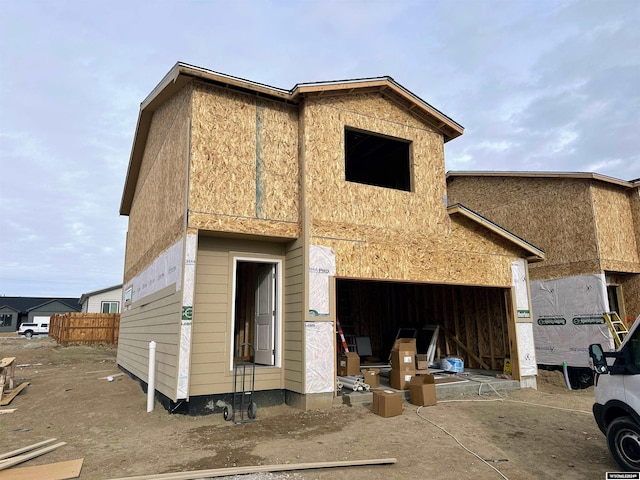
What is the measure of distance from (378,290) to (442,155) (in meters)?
5.94

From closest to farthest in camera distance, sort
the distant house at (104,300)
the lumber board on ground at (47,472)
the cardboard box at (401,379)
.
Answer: the lumber board on ground at (47,472) → the cardboard box at (401,379) → the distant house at (104,300)

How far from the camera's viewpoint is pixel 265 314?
384 inches

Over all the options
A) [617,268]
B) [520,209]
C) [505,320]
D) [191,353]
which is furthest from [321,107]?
[617,268]

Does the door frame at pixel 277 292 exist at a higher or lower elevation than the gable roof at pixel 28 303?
lower

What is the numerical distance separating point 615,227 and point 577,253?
1669 mm

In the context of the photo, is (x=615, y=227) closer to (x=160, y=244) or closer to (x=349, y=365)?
(x=349, y=365)

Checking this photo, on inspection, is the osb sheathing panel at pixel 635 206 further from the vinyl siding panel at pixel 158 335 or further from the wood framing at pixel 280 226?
the vinyl siding panel at pixel 158 335

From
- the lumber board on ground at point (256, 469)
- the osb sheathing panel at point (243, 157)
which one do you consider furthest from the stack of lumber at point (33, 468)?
the osb sheathing panel at point (243, 157)

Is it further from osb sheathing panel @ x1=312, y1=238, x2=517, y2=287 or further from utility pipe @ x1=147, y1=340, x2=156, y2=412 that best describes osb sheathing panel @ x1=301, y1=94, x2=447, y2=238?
utility pipe @ x1=147, y1=340, x2=156, y2=412

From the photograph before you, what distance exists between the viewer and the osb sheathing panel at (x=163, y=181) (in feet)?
29.6

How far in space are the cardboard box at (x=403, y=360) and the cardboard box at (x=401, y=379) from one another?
0.07 meters

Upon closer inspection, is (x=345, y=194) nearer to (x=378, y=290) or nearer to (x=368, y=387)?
(x=368, y=387)

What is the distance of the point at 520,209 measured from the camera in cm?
1633

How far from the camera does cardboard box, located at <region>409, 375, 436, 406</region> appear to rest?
8930mm
